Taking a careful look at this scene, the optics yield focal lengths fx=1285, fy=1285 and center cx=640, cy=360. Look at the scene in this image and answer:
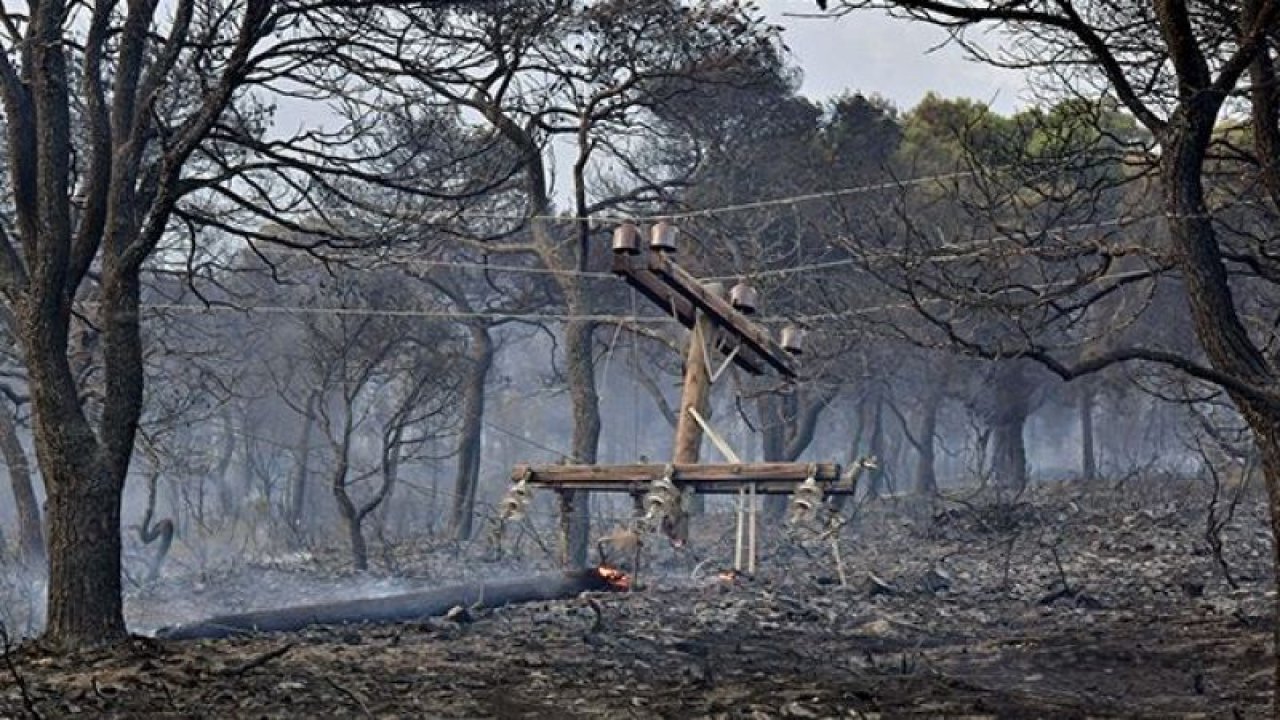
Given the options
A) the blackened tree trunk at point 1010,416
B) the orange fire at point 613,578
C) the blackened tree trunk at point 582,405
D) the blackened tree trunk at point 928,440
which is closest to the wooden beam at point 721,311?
the orange fire at point 613,578

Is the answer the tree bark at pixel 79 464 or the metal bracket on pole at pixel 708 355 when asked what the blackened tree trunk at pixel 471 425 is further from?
the tree bark at pixel 79 464

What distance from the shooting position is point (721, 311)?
16.5 metres

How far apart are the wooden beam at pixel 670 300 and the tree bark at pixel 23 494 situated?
1142 centimetres

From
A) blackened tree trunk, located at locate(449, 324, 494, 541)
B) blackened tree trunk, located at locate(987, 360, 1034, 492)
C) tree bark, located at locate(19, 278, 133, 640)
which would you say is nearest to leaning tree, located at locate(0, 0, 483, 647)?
tree bark, located at locate(19, 278, 133, 640)

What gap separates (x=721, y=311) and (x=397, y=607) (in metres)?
5.83

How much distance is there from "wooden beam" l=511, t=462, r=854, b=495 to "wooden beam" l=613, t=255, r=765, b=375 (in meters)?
2.10

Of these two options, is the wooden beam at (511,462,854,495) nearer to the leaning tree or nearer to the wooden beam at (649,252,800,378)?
the wooden beam at (649,252,800,378)

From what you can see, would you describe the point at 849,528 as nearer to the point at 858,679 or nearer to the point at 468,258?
the point at 468,258

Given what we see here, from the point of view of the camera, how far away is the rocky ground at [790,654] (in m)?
7.53

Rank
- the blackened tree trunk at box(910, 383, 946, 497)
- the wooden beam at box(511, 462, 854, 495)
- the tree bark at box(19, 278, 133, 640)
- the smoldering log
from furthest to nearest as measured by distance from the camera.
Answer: the blackened tree trunk at box(910, 383, 946, 497), the wooden beam at box(511, 462, 854, 495), the smoldering log, the tree bark at box(19, 278, 133, 640)

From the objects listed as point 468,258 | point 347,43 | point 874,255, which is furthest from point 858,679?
point 468,258

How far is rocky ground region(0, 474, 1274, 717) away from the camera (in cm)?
753

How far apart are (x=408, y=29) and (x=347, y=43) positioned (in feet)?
2.31

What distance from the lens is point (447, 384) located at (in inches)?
1089
